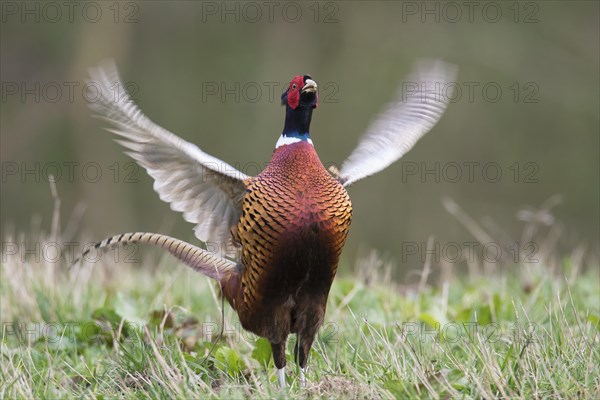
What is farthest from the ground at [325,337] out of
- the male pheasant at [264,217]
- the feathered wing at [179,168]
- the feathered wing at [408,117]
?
the feathered wing at [408,117]

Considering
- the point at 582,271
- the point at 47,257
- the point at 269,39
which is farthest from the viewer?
the point at 269,39

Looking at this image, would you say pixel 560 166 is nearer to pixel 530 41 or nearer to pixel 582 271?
pixel 530 41

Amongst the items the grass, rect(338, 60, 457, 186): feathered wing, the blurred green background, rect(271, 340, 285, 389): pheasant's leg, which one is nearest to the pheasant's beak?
rect(338, 60, 457, 186): feathered wing

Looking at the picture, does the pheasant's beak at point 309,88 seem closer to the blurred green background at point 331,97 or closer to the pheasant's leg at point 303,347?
the pheasant's leg at point 303,347

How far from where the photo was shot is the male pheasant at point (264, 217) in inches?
152

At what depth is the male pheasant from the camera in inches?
152

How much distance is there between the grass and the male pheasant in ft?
0.64

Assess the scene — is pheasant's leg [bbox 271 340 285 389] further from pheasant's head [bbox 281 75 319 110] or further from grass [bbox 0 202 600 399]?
pheasant's head [bbox 281 75 319 110]

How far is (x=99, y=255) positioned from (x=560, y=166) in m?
8.16

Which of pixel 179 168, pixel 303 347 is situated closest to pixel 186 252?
pixel 179 168

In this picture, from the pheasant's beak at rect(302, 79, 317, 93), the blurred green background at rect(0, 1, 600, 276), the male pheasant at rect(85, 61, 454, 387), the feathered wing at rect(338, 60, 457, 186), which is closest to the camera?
the male pheasant at rect(85, 61, 454, 387)

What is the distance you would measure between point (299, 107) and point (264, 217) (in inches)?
26.6

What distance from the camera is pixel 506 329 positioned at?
4.46 m

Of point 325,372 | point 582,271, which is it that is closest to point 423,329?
point 325,372
